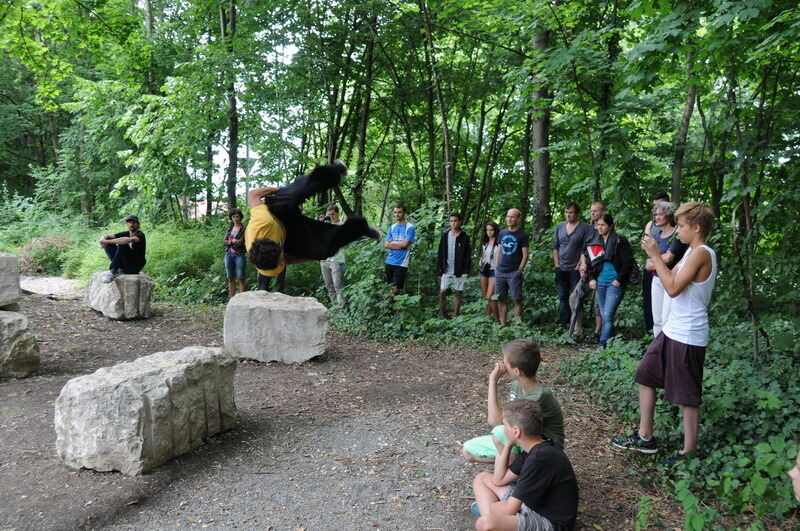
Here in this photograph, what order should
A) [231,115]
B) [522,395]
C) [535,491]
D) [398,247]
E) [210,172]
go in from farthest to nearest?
[210,172], [231,115], [398,247], [522,395], [535,491]

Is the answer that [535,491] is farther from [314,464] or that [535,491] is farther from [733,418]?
[733,418]

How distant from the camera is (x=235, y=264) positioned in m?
9.97

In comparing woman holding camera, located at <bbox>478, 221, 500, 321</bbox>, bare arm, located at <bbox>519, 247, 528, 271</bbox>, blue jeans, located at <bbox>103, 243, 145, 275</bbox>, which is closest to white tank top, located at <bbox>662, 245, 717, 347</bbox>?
bare arm, located at <bbox>519, 247, 528, 271</bbox>

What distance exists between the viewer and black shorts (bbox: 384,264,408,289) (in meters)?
8.62

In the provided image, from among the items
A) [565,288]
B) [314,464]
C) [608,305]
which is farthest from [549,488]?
[565,288]

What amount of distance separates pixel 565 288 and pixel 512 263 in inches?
31.6

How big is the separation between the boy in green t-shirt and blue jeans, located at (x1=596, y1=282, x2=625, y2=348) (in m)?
3.44

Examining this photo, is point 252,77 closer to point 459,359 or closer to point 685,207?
point 459,359

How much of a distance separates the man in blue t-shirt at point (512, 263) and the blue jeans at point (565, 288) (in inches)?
20.9

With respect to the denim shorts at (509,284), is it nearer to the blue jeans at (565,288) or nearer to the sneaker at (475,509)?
the blue jeans at (565,288)

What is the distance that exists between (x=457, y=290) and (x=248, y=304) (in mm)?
3245

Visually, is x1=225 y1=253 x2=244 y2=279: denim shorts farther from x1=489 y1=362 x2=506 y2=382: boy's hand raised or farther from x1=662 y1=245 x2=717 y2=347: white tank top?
x1=662 y1=245 x2=717 y2=347: white tank top

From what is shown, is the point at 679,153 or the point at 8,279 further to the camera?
the point at 679,153

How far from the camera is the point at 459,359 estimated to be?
22.3ft
